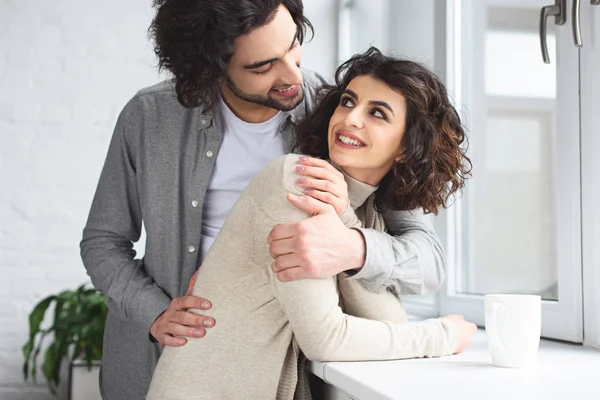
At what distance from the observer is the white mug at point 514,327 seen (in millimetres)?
1094

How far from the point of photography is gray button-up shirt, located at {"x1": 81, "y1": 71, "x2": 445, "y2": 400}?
161cm

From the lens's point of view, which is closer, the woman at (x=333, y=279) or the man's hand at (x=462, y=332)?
the woman at (x=333, y=279)

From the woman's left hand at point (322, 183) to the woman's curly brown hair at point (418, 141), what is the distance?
6.4 inches

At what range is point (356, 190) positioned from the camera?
1.35 m

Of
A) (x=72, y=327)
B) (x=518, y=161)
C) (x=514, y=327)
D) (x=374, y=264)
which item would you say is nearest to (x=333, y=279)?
(x=374, y=264)

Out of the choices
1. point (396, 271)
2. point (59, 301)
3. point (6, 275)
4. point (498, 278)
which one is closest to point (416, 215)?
point (396, 271)

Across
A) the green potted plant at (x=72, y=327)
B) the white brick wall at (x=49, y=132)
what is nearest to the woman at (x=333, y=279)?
the green potted plant at (x=72, y=327)

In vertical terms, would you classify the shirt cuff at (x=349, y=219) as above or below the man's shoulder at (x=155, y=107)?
below

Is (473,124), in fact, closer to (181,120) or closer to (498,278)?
(498,278)

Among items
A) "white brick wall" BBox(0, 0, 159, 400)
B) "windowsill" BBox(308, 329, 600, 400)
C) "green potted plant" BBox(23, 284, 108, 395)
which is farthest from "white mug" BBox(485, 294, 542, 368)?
"white brick wall" BBox(0, 0, 159, 400)

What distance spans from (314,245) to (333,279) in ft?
0.32

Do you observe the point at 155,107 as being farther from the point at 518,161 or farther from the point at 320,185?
the point at 518,161

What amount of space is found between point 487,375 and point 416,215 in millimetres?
427

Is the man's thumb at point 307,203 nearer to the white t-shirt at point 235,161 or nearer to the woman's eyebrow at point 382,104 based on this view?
the woman's eyebrow at point 382,104
